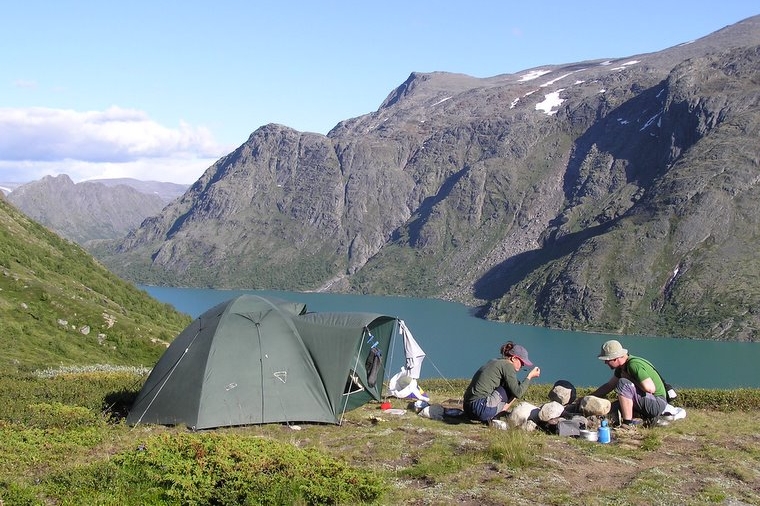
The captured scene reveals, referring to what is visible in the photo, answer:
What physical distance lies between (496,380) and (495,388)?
0.19 m

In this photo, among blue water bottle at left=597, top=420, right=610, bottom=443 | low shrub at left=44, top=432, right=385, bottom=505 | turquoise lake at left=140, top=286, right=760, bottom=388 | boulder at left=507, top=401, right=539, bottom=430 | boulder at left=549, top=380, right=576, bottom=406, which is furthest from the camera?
turquoise lake at left=140, top=286, right=760, bottom=388

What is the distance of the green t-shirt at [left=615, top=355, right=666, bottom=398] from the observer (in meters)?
15.5

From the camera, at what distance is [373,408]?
1909cm

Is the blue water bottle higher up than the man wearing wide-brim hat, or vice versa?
the man wearing wide-brim hat

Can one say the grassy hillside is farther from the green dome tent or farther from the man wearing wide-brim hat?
the man wearing wide-brim hat

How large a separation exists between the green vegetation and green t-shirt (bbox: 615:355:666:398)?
0.92 m

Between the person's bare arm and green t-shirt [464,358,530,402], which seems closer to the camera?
green t-shirt [464,358,530,402]

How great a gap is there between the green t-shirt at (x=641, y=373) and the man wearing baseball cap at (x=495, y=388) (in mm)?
1970

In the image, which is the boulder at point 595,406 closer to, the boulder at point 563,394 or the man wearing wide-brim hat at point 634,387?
the man wearing wide-brim hat at point 634,387

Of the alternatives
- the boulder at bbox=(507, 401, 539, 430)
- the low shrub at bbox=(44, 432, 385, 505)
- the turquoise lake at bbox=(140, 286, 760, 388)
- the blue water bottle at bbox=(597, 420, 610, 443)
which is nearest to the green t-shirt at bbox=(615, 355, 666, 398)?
the blue water bottle at bbox=(597, 420, 610, 443)

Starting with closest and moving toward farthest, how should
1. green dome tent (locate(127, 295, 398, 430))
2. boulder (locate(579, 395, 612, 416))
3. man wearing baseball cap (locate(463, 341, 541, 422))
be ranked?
boulder (locate(579, 395, 612, 416)) → man wearing baseball cap (locate(463, 341, 541, 422)) → green dome tent (locate(127, 295, 398, 430))

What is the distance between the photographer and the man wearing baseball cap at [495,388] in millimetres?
15789

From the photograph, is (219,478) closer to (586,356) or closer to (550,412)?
(550,412)

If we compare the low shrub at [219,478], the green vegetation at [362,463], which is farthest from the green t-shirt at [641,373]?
the low shrub at [219,478]
